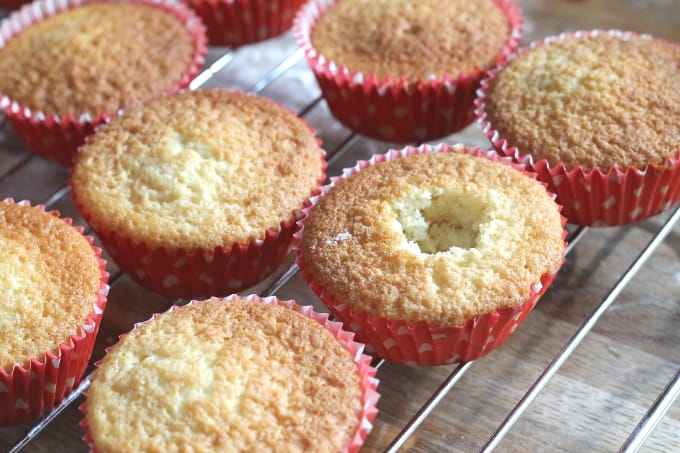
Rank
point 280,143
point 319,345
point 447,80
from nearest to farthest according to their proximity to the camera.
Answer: point 319,345 < point 280,143 < point 447,80

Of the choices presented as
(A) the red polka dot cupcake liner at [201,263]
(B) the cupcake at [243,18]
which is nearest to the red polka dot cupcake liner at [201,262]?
(A) the red polka dot cupcake liner at [201,263]

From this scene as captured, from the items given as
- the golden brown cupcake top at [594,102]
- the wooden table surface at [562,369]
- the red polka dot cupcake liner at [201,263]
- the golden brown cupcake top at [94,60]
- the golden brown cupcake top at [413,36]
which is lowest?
the wooden table surface at [562,369]

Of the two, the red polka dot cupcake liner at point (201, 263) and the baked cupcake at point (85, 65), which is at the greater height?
the baked cupcake at point (85, 65)

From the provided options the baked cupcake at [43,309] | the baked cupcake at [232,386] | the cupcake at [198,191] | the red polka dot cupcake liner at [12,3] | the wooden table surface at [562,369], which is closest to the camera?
the baked cupcake at [232,386]

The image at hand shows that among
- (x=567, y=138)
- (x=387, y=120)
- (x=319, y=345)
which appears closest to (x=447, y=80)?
(x=387, y=120)

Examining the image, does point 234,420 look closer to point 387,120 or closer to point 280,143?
point 280,143

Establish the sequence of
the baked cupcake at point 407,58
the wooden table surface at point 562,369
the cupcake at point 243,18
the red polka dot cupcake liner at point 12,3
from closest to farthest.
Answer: the wooden table surface at point 562,369
the baked cupcake at point 407,58
the cupcake at point 243,18
the red polka dot cupcake liner at point 12,3

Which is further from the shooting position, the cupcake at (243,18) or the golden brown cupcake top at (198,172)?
the cupcake at (243,18)

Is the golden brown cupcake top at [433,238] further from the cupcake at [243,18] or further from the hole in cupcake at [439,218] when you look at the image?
the cupcake at [243,18]
